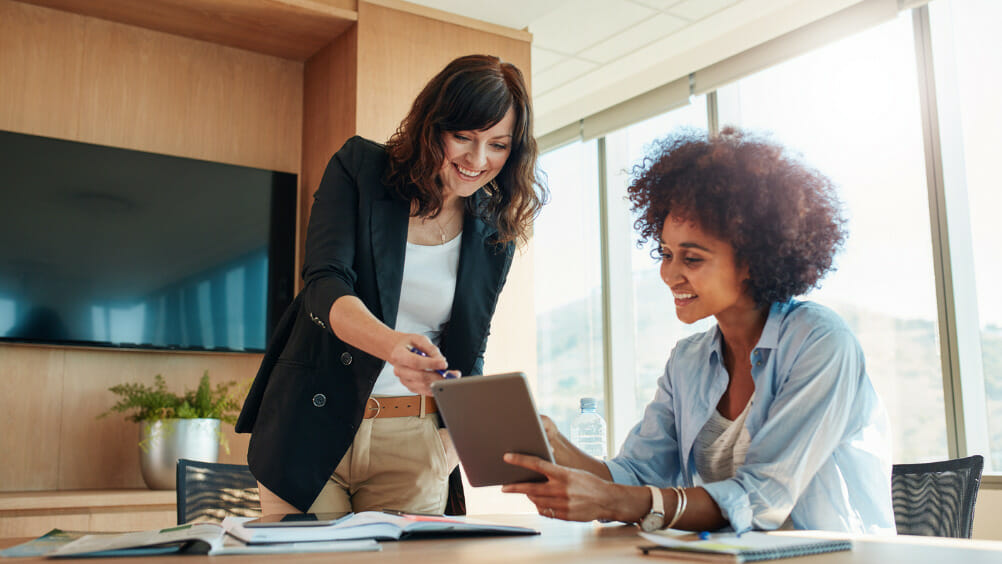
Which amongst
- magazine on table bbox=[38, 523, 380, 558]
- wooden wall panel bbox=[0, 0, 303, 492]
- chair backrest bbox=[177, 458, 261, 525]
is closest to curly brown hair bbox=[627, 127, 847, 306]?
magazine on table bbox=[38, 523, 380, 558]

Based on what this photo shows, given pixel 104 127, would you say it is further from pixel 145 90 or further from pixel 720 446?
pixel 720 446

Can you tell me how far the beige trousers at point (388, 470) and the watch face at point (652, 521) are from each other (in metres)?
0.47

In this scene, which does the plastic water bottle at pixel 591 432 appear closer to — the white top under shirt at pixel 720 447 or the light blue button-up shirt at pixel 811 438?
the white top under shirt at pixel 720 447

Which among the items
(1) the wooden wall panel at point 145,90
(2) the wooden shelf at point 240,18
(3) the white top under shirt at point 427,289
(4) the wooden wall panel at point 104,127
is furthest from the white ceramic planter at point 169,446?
(3) the white top under shirt at point 427,289

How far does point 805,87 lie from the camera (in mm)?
4129

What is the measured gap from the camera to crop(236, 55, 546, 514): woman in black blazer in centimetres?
145

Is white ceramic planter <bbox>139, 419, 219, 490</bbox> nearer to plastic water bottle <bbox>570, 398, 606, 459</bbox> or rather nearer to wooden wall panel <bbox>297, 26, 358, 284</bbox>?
wooden wall panel <bbox>297, 26, 358, 284</bbox>

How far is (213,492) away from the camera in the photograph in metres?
1.68

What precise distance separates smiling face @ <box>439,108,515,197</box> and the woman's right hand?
462 mm

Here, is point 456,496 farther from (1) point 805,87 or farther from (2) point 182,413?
(1) point 805,87

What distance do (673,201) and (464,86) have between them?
0.45 meters

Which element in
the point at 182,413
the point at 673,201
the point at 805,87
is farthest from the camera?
the point at 805,87

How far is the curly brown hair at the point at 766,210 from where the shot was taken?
57.1 inches

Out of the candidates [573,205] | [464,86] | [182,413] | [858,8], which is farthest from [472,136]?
[573,205]
